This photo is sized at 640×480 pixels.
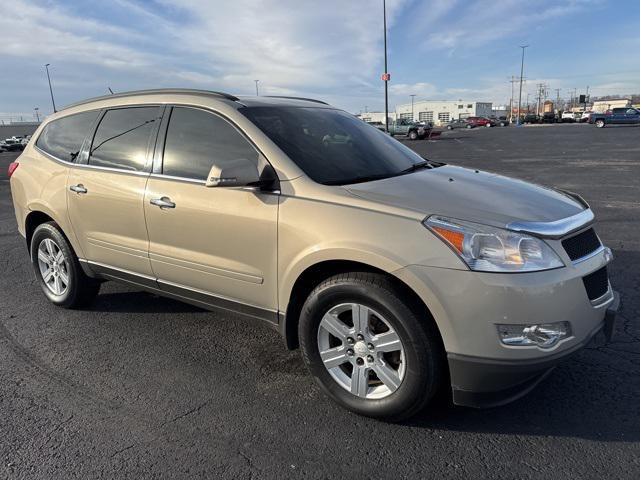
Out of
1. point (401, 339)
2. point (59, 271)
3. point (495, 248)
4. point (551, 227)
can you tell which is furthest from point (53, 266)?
point (551, 227)

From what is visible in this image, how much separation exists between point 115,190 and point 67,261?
3.48 feet

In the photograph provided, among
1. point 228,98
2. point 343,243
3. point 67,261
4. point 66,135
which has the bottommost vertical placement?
point 67,261

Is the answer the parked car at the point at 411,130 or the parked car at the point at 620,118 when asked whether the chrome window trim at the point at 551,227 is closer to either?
the parked car at the point at 411,130

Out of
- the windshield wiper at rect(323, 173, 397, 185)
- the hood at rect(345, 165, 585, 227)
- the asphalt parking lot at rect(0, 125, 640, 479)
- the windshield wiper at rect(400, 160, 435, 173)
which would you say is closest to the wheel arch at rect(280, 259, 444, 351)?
the asphalt parking lot at rect(0, 125, 640, 479)

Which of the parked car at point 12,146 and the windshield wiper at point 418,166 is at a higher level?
the windshield wiper at point 418,166

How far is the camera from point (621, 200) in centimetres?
891

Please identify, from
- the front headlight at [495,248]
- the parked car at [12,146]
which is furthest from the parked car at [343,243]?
the parked car at [12,146]

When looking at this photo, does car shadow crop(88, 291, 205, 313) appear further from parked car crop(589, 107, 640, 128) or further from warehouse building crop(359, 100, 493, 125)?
warehouse building crop(359, 100, 493, 125)

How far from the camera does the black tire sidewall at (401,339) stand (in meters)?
2.55

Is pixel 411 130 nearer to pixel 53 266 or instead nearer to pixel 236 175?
pixel 53 266

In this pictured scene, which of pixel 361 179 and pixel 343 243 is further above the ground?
pixel 361 179

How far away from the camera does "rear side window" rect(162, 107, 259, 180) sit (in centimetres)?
332

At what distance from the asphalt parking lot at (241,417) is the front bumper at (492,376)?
0.84ft

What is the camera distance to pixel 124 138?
12.9ft
